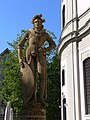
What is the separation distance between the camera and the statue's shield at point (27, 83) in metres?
6.16

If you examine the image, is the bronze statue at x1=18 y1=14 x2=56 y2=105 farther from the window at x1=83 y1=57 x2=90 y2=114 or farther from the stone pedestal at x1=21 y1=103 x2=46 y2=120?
the window at x1=83 y1=57 x2=90 y2=114

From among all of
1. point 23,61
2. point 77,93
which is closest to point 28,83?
point 23,61

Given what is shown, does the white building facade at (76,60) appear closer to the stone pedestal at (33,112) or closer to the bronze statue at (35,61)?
the bronze statue at (35,61)

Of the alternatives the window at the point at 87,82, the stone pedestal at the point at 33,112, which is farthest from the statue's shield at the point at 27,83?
the window at the point at 87,82

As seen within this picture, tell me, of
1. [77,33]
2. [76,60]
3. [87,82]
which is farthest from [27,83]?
[77,33]

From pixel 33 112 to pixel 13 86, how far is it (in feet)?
63.5

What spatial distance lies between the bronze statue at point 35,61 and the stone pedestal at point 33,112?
0.15 meters

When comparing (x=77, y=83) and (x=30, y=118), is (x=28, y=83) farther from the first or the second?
(x=77, y=83)

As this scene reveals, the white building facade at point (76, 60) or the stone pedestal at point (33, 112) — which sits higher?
the white building facade at point (76, 60)

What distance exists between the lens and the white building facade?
17.3m

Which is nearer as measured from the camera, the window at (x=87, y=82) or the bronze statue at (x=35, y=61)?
the bronze statue at (x=35, y=61)

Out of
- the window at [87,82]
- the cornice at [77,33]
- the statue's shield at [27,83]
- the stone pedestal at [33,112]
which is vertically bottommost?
the stone pedestal at [33,112]

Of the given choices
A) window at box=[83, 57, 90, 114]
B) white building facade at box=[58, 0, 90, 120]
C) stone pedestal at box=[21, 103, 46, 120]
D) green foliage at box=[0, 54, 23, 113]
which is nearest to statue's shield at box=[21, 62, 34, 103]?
stone pedestal at box=[21, 103, 46, 120]

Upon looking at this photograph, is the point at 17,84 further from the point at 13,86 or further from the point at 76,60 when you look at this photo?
the point at 76,60
